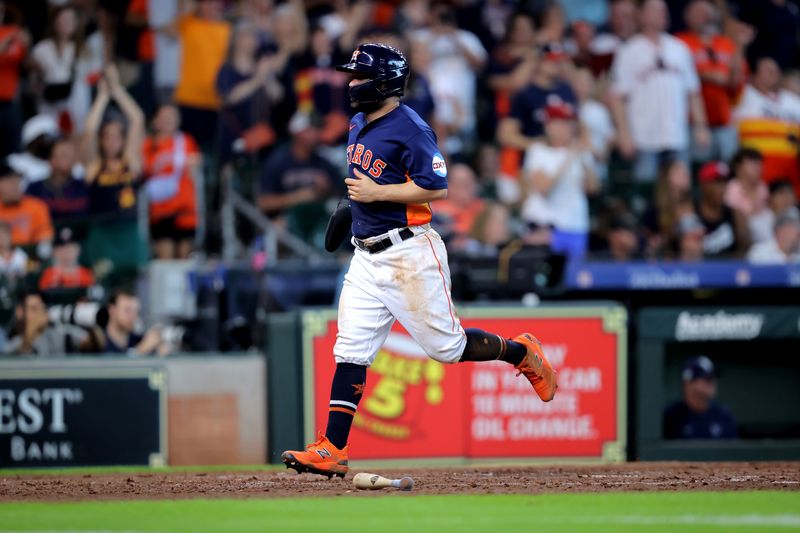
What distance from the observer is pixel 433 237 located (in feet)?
22.6

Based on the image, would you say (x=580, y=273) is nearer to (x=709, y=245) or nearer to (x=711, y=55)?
(x=709, y=245)

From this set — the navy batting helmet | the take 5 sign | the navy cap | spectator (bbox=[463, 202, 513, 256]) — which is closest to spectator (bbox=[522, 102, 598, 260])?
spectator (bbox=[463, 202, 513, 256])

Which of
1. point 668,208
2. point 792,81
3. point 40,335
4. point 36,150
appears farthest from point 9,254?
point 792,81

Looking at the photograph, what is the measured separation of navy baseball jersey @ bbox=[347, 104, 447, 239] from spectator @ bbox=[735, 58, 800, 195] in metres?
7.54

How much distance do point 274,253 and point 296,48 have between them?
2110 millimetres

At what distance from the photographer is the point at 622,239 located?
1209cm

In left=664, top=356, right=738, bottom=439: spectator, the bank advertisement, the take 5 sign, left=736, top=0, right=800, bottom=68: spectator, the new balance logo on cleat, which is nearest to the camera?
the new balance logo on cleat

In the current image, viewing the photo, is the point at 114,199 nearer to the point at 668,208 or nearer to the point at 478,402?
the point at 478,402

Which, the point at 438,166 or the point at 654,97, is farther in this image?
the point at 654,97

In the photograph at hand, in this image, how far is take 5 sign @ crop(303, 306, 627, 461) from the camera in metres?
9.75

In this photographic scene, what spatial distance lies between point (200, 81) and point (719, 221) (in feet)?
16.2

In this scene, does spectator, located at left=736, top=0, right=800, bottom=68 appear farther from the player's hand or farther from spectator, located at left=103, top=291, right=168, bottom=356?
the player's hand

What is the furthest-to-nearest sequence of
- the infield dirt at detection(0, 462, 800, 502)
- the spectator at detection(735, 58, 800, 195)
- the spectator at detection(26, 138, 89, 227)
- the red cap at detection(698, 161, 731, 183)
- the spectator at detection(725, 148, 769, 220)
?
the spectator at detection(735, 58, 800, 195)
the red cap at detection(698, 161, 731, 183)
the spectator at detection(725, 148, 769, 220)
the spectator at detection(26, 138, 89, 227)
the infield dirt at detection(0, 462, 800, 502)

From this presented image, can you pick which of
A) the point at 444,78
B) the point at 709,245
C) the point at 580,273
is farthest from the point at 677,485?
the point at 444,78
